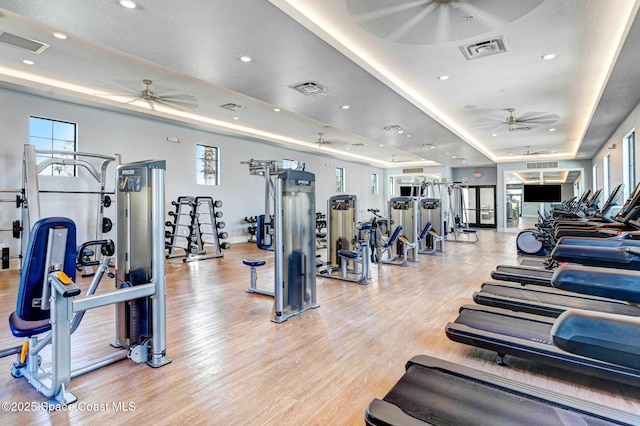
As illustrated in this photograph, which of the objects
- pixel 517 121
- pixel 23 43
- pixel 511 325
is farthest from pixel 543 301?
pixel 23 43

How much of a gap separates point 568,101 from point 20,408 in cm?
833

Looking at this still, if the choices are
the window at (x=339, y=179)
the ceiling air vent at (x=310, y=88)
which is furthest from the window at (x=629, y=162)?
the window at (x=339, y=179)

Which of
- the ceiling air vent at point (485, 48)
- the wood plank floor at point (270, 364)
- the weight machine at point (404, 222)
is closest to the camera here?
the wood plank floor at point (270, 364)

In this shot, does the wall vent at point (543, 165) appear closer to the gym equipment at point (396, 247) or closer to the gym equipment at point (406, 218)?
the gym equipment at point (406, 218)

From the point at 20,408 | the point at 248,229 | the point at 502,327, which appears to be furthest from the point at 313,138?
the point at 20,408

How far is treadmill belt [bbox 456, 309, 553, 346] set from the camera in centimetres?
255

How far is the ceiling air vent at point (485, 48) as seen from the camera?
3930 mm

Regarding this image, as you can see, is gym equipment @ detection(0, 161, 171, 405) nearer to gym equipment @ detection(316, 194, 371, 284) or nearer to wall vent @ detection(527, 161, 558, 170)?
gym equipment @ detection(316, 194, 371, 284)

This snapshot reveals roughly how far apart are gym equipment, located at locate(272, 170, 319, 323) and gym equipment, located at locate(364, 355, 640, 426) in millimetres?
1776

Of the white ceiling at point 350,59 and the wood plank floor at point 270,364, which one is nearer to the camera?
the wood plank floor at point 270,364

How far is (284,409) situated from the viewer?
201 cm

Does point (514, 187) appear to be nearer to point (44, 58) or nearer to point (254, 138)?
point (254, 138)

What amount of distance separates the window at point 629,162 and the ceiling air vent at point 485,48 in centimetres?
405

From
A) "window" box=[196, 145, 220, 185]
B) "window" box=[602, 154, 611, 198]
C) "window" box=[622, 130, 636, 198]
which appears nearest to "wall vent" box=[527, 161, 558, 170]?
"window" box=[602, 154, 611, 198]
